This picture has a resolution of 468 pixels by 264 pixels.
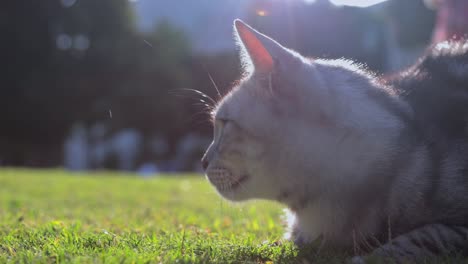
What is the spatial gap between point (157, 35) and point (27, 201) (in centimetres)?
1748

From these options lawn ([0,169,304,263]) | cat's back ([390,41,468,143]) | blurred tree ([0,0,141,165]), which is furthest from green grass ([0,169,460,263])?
blurred tree ([0,0,141,165])

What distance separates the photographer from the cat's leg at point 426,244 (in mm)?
1990

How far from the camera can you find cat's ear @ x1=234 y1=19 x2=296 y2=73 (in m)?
2.15

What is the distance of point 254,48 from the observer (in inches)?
88.3

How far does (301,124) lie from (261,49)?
39 cm

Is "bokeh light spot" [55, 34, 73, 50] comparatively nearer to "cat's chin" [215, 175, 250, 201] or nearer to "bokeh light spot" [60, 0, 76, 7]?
"bokeh light spot" [60, 0, 76, 7]

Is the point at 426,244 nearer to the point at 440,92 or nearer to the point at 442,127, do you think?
the point at 442,127

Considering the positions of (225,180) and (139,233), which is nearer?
(225,180)

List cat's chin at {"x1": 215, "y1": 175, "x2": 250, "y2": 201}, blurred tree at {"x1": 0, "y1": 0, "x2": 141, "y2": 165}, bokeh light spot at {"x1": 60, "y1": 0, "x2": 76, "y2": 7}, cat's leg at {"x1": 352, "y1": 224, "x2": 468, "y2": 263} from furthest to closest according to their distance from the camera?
bokeh light spot at {"x1": 60, "y1": 0, "x2": 76, "y2": 7} < blurred tree at {"x1": 0, "y1": 0, "x2": 141, "y2": 165} < cat's chin at {"x1": 215, "y1": 175, "x2": 250, "y2": 201} < cat's leg at {"x1": 352, "y1": 224, "x2": 468, "y2": 263}

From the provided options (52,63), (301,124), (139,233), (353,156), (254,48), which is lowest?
(52,63)

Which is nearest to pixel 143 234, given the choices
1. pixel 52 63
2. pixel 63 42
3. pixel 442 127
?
pixel 442 127

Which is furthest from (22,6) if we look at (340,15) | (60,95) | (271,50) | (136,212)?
(271,50)

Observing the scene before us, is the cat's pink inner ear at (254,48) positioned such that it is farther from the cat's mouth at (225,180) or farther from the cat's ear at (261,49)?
the cat's mouth at (225,180)

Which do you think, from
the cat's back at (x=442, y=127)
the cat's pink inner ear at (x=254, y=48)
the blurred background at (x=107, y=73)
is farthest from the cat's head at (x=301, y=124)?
the blurred background at (x=107, y=73)
